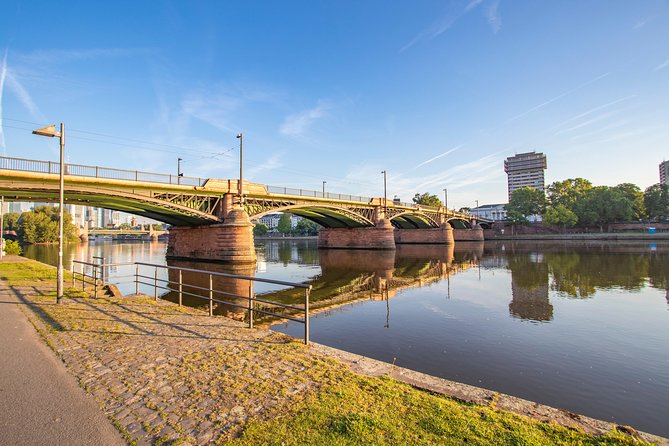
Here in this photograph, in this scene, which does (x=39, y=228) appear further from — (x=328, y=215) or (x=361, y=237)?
(x=361, y=237)

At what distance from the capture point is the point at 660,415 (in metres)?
5.46

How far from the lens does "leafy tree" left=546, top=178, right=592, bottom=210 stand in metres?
104

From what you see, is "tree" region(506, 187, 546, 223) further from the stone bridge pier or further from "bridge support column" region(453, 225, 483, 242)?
the stone bridge pier

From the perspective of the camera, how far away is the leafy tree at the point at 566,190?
104m

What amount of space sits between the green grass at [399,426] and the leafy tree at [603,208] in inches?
4282

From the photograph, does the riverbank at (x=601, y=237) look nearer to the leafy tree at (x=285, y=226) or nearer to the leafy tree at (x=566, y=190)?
the leafy tree at (x=566, y=190)

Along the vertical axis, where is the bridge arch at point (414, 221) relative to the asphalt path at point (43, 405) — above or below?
above

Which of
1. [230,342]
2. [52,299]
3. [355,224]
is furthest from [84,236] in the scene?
[230,342]

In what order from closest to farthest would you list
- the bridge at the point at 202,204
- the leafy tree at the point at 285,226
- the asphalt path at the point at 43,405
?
the asphalt path at the point at 43,405 → the bridge at the point at 202,204 → the leafy tree at the point at 285,226

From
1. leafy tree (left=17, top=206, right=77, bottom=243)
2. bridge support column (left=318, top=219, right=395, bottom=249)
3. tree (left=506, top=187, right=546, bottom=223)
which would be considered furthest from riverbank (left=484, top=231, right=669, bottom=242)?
leafy tree (left=17, top=206, right=77, bottom=243)

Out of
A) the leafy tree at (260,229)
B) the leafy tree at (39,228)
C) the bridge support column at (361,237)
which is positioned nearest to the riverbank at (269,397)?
the bridge support column at (361,237)

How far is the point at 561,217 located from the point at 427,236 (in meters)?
40.3

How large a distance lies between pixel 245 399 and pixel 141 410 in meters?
1.24

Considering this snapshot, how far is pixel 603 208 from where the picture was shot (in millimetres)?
90875
